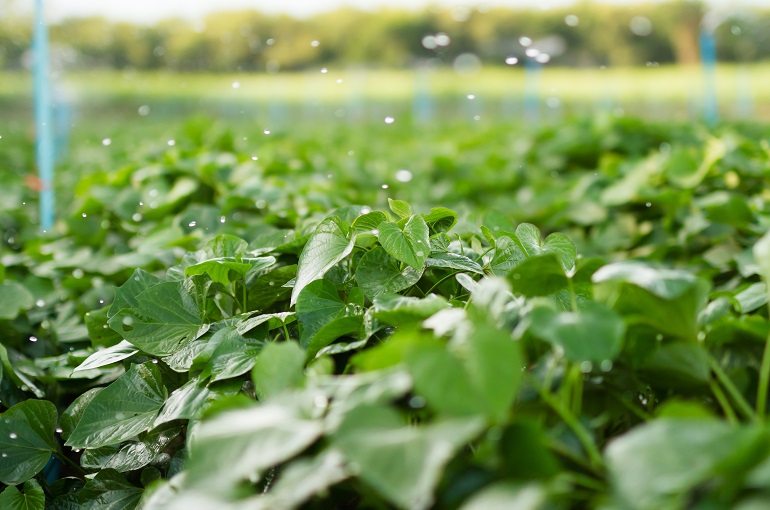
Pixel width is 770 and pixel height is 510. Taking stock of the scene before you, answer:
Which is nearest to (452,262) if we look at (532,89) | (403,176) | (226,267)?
(226,267)

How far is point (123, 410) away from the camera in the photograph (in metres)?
0.87

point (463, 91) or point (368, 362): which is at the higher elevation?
point (368, 362)

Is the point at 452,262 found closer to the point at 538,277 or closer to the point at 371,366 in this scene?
the point at 538,277

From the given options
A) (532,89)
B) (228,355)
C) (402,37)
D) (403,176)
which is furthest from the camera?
(402,37)

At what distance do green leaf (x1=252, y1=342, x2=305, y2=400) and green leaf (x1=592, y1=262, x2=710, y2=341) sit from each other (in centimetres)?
27

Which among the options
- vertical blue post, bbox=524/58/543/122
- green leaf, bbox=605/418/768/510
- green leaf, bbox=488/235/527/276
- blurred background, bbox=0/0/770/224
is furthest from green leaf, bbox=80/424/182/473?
vertical blue post, bbox=524/58/543/122

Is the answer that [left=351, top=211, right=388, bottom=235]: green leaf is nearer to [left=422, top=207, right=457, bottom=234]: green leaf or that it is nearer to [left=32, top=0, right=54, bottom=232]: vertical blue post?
[left=422, top=207, right=457, bottom=234]: green leaf

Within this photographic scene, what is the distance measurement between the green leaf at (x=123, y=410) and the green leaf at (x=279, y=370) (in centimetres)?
26

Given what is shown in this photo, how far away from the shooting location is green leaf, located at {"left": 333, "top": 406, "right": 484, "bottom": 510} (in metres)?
0.46

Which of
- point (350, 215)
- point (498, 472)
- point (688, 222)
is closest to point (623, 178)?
point (688, 222)

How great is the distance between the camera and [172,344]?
0.90 meters

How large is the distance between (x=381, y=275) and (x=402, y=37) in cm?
Result: 2146

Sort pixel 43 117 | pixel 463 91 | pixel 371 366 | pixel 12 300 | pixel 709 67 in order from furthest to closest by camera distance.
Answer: pixel 463 91, pixel 709 67, pixel 43 117, pixel 12 300, pixel 371 366

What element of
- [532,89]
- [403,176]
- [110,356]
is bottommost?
[532,89]
